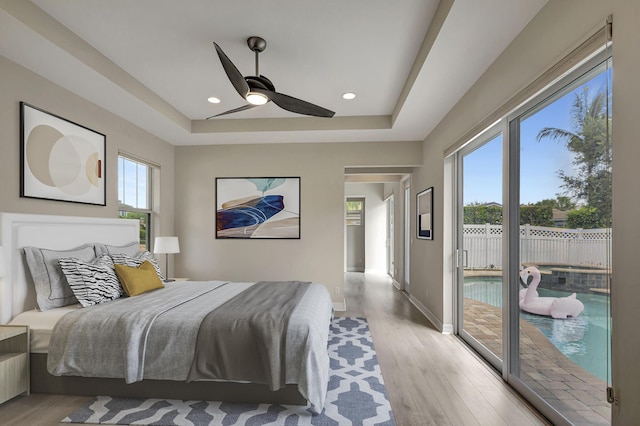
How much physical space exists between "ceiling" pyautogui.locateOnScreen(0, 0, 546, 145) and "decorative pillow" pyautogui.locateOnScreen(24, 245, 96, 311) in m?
1.51

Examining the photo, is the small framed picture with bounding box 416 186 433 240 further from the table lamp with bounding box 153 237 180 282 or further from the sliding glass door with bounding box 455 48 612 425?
the table lamp with bounding box 153 237 180 282

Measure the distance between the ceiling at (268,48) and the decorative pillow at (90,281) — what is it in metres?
1.61

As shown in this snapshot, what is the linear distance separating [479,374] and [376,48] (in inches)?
113

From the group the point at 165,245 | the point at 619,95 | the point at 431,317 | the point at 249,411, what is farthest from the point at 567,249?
the point at 165,245

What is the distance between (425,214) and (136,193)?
3.93m

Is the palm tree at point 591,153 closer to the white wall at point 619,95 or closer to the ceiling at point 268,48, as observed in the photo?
the white wall at point 619,95

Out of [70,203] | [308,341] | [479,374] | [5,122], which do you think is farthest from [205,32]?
[479,374]

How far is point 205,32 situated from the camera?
2.45 m

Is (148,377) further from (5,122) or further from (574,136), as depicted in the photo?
(574,136)

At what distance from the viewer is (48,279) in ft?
8.27

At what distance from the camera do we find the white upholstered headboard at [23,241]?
2.35 meters

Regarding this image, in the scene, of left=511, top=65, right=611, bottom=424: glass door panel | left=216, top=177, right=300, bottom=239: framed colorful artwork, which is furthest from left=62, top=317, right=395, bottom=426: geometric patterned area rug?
left=216, top=177, right=300, bottom=239: framed colorful artwork

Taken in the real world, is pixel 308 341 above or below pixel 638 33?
A: below

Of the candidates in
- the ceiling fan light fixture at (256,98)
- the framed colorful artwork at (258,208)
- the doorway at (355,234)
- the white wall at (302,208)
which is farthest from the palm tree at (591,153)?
the doorway at (355,234)
